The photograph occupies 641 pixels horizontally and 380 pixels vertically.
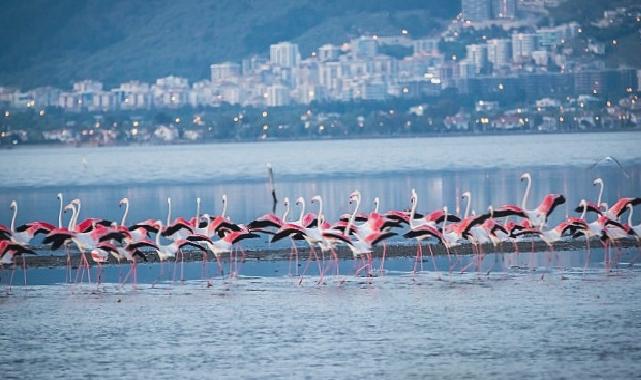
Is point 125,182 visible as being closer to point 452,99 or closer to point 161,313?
point 161,313

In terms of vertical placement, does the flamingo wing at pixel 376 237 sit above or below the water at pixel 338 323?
above

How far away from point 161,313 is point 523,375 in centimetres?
571

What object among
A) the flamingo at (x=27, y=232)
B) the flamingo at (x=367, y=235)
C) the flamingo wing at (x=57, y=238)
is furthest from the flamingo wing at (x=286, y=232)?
the flamingo at (x=27, y=232)

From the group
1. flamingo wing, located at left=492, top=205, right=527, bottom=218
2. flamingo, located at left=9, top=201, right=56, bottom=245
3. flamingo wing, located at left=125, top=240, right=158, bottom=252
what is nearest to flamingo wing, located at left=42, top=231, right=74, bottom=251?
flamingo wing, located at left=125, top=240, right=158, bottom=252

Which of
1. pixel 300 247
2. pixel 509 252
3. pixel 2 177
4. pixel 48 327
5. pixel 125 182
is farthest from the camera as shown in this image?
pixel 2 177

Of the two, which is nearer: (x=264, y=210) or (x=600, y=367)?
(x=600, y=367)

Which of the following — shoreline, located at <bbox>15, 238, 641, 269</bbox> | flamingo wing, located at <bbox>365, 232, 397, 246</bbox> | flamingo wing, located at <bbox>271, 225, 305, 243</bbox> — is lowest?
shoreline, located at <bbox>15, 238, 641, 269</bbox>

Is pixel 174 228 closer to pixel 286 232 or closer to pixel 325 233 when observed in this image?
pixel 286 232

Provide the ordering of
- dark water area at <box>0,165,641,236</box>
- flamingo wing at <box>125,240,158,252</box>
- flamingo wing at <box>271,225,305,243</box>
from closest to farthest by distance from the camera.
→ flamingo wing at <box>125,240,158,252</box>, flamingo wing at <box>271,225,305,243</box>, dark water area at <box>0,165,641,236</box>

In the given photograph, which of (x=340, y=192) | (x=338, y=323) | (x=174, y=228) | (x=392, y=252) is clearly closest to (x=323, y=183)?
(x=340, y=192)

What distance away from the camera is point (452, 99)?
19188 centimetres

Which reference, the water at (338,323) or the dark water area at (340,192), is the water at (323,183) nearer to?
the dark water area at (340,192)

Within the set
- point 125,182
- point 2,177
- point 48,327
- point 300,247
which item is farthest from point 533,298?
point 2,177

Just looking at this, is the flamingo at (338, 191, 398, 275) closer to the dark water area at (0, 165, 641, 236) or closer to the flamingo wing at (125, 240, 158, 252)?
the flamingo wing at (125, 240, 158, 252)
